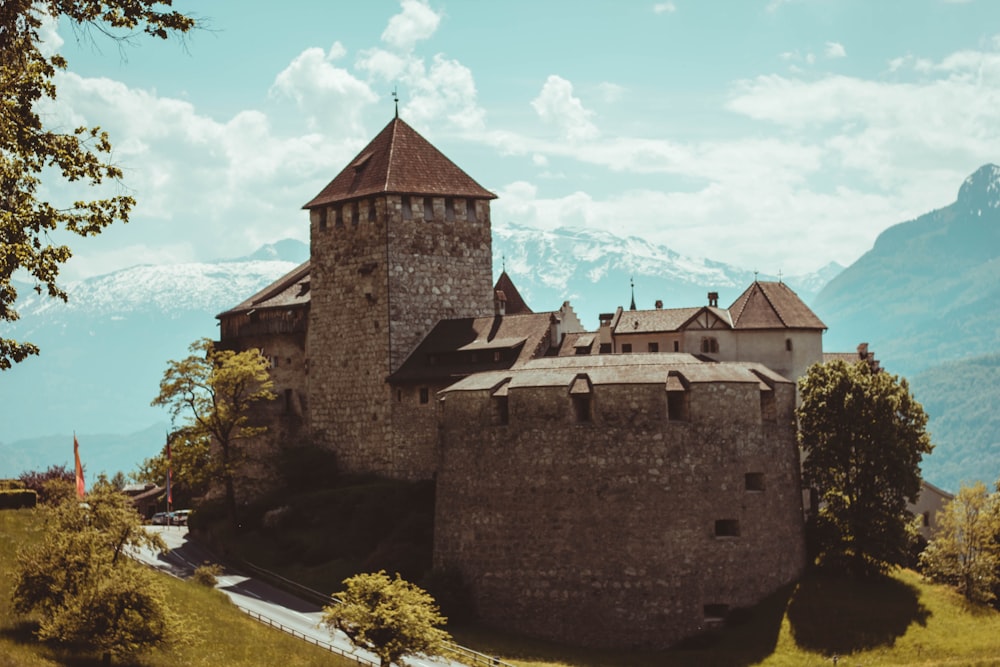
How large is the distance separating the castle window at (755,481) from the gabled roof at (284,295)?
3197 cm

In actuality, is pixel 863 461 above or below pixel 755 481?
above

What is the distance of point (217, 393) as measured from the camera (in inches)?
3177

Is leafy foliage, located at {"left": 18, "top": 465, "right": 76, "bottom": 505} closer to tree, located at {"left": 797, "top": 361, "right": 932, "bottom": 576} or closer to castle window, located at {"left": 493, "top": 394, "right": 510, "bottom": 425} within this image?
castle window, located at {"left": 493, "top": 394, "right": 510, "bottom": 425}

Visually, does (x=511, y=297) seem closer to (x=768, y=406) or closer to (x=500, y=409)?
(x=500, y=409)

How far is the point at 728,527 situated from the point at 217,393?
34014 millimetres

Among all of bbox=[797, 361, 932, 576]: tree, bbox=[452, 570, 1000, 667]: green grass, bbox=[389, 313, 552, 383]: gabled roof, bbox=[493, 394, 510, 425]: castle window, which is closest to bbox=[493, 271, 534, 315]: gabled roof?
bbox=[389, 313, 552, 383]: gabled roof

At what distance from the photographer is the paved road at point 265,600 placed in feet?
188

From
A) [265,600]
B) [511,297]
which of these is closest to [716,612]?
[265,600]

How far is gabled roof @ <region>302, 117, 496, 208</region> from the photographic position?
79.1 m

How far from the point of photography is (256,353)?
80250 millimetres

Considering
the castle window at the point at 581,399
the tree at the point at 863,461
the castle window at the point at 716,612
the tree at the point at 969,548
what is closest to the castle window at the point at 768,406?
the tree at the point at 863,461

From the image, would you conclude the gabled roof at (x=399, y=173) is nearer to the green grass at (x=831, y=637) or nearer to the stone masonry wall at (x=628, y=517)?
the stone masonry wall at (x=628, y=517)

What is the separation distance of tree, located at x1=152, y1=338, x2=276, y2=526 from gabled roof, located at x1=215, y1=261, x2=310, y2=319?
5.42 meters

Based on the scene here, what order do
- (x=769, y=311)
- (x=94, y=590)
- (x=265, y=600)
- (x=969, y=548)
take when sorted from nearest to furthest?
(x=94, y=590), (x=265, y=600), (x=969, y=548), (x=769, y=311)
